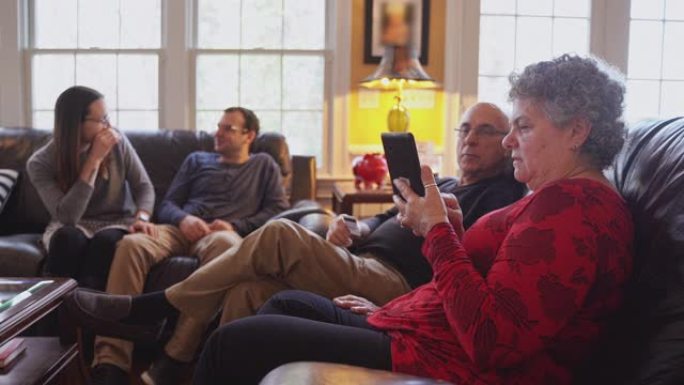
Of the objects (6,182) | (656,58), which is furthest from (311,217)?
(656,58)

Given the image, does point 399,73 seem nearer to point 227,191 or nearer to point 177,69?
point 227,191

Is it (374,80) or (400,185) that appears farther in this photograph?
(374,80)

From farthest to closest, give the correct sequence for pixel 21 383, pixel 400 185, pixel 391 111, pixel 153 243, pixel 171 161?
pixel 391 111
pixel 171 161
pixel 153 243
pixel 21 383
pixel 400 185

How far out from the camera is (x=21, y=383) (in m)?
1.69

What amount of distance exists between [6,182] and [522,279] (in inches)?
111

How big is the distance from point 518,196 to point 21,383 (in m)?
1.50

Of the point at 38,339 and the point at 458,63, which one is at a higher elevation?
the point at 458,63

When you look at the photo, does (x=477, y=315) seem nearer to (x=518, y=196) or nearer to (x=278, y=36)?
(x=518, y=196)

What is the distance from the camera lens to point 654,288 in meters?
1.22

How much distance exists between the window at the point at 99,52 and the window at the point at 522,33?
2.08 m

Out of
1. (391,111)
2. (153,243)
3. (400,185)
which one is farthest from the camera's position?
(391,111)

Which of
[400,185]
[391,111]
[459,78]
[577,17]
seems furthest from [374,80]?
[400,185]

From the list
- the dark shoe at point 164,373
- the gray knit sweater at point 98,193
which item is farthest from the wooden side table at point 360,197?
the dark shoe at point 164,373

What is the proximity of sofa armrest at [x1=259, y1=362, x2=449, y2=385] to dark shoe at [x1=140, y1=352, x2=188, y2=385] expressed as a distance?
3.69ft
